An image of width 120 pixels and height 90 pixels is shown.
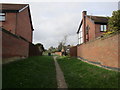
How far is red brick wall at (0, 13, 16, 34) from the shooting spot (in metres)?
16.2

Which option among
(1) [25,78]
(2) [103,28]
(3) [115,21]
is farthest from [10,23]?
(2) [103,28]

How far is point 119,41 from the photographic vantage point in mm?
6844

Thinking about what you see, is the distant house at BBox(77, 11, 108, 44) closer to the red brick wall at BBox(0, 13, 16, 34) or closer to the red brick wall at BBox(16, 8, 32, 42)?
the red brick wall at BBox(16, 8, 32, 42)

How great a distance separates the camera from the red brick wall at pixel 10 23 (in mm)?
16219

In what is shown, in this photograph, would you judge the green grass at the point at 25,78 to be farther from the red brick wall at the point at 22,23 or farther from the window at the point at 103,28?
the window at the point at 103,28

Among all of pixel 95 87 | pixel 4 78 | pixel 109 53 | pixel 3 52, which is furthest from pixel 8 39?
pixel 109 53

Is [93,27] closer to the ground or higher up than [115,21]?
higher up

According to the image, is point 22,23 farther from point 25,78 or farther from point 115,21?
point 115,21

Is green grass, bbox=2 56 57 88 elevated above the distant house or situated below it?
below

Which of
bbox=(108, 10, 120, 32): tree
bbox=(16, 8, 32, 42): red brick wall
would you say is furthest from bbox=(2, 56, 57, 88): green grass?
bbox=(16, 8, 32, 42): red brick wall

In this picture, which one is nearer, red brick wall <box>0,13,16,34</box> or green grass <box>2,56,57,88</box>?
green grass <box>2,56,57,88</box>

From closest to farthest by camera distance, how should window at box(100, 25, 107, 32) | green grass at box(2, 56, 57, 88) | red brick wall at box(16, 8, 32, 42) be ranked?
green grass at box(2, 56, 57, 88)
red brick wall at box(16, 8, 32, 42)
window at box(100, 25, 107, 32)

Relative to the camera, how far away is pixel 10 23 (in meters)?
16.4

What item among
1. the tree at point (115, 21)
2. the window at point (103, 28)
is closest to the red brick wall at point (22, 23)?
the tree at point (115, 21)
